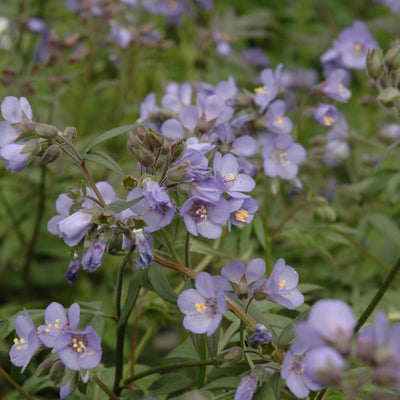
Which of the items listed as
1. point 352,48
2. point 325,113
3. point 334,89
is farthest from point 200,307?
point 352,48

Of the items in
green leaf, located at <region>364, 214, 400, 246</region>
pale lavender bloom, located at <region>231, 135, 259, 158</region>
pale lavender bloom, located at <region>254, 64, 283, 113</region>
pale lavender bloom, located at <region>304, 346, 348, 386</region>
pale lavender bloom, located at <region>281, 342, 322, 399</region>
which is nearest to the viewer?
pale lavender bloom, located at <region>304, 346, 348, 386</region>

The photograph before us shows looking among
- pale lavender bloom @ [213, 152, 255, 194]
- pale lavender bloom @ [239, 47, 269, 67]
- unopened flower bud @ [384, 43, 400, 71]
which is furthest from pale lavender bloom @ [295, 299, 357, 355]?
pale lavender bloom @ [239, 47, 269, 67]

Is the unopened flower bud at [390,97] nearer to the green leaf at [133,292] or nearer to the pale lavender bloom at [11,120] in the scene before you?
the green leaf at [133,292]

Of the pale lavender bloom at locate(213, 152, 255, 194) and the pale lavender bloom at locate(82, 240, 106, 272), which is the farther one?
the pale lavender bloom at locate(213, 152, 255, 194)

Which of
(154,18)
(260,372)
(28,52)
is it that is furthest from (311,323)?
(154,18)

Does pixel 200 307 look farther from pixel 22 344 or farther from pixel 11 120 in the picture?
pixel 11 120

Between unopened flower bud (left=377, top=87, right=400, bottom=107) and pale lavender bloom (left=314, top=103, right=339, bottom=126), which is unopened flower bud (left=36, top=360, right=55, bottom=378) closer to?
unopened flower bud (left=377, top=87, right=400, bottom=107)
